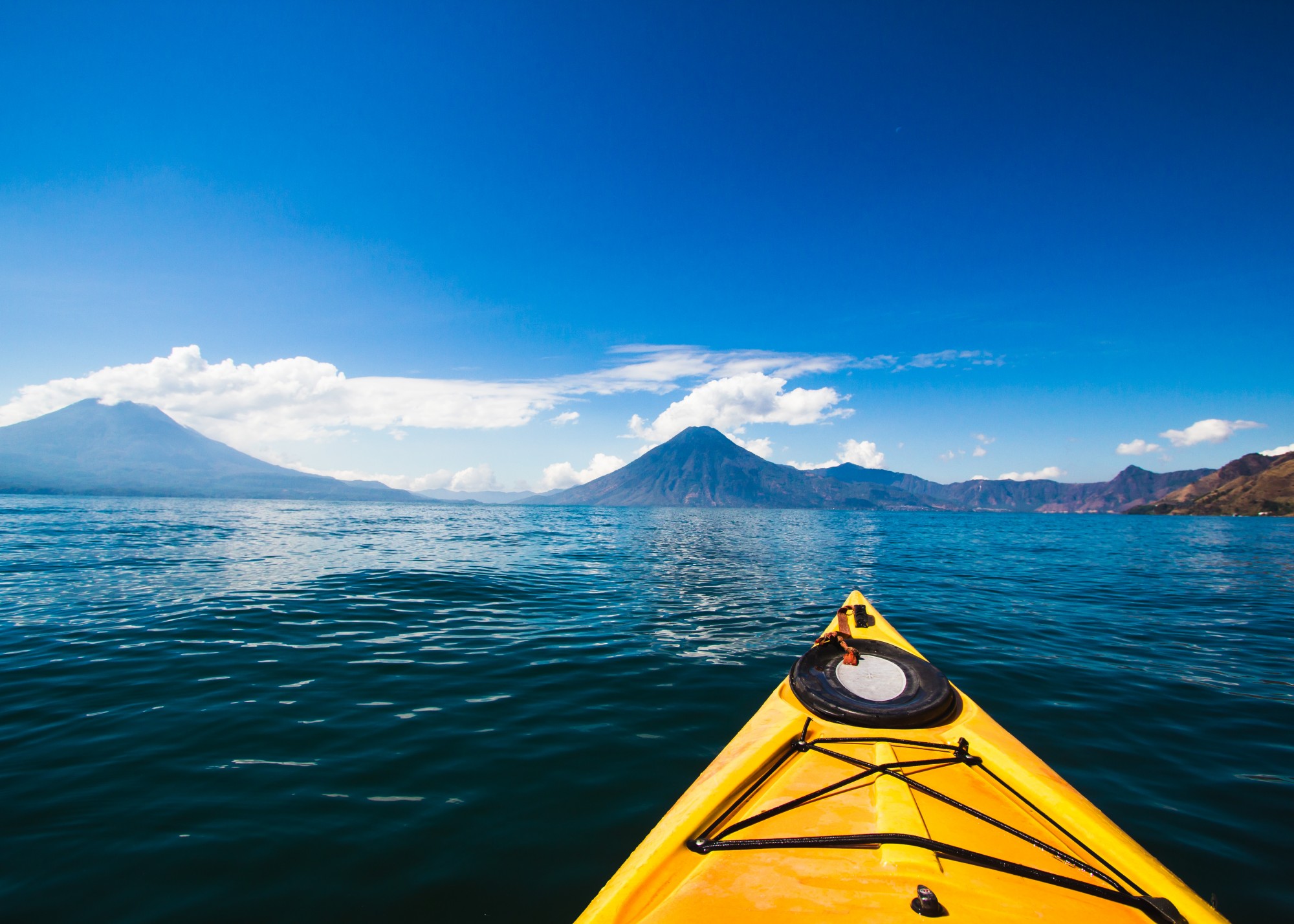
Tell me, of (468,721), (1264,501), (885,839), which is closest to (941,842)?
(885,839)

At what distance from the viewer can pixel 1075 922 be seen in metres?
3.08

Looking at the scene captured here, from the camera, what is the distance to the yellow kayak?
3.13 m

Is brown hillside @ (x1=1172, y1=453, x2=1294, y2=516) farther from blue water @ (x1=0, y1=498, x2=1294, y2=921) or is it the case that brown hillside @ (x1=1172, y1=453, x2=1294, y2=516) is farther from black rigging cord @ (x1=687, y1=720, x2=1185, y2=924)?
black rigging cord @ (x1=687, y1=720, x2=1185, y2=924)

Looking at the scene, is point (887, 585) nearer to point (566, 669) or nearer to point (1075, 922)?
point (566, 669)

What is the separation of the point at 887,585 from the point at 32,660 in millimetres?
23698

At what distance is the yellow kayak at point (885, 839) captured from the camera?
10.3ft

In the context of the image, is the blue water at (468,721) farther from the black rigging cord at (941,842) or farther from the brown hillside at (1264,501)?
the brown hillside at (1264,501)

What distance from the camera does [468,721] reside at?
7.14 metres

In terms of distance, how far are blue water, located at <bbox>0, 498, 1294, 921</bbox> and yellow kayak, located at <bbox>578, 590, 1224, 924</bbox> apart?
3.92ft

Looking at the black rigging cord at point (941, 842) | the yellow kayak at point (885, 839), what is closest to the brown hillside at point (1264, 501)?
the yellow kayak at point (885, 839)

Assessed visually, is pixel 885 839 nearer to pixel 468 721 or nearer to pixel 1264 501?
pixel 468 721

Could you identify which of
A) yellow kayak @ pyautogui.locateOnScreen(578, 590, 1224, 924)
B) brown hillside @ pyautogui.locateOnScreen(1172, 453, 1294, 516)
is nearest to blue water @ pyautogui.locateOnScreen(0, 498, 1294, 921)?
yellow kayak @ pyautogui.locateOnScreen(578, 590, 1224, 924)

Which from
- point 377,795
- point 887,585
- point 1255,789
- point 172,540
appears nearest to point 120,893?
point 377,795

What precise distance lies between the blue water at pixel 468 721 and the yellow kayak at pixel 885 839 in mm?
1196
